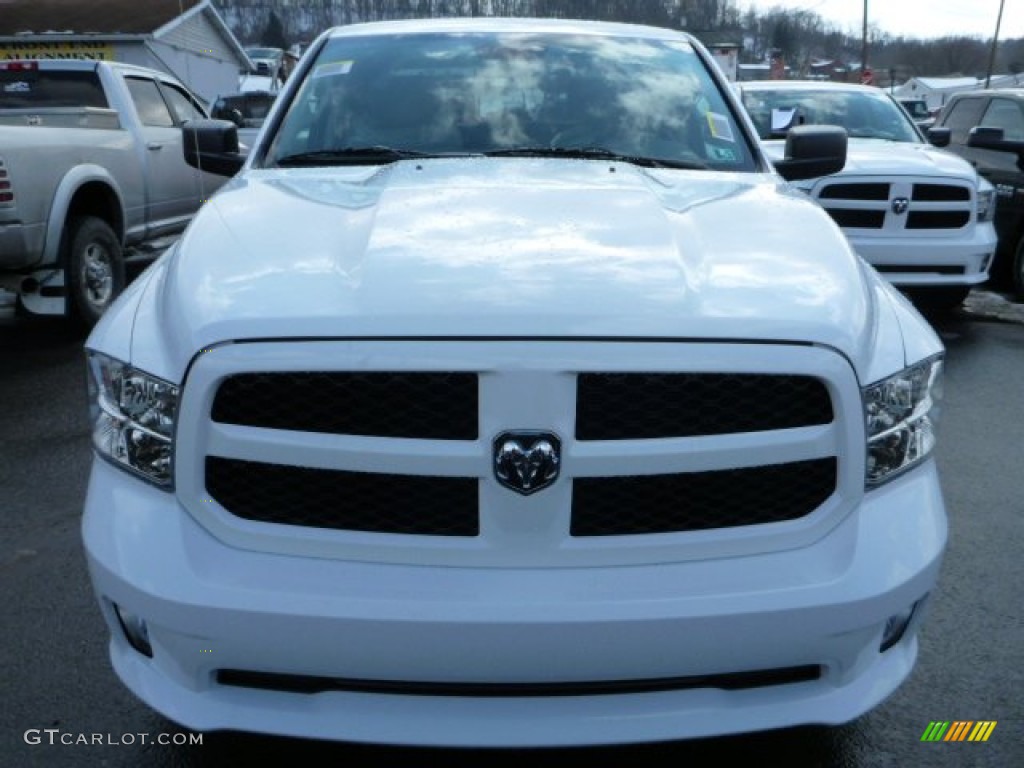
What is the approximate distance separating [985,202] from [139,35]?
25519mm

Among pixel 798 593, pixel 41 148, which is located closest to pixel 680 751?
pixel 798 593

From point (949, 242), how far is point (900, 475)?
5.79 metres

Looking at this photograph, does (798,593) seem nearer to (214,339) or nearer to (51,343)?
(214,339)

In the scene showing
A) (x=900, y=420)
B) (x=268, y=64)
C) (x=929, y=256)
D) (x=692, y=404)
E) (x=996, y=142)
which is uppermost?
(x=692, y=404)

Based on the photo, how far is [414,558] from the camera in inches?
78.0

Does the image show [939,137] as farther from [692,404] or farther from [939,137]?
[692,404]

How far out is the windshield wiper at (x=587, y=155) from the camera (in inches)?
132

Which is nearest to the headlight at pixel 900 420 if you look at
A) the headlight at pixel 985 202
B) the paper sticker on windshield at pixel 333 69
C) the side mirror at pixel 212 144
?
the paper sticker on windshield at pixel 333 69

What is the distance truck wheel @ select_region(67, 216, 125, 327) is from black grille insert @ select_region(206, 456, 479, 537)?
549 cm

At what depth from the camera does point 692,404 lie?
1989 mm

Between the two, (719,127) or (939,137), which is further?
(939,137)

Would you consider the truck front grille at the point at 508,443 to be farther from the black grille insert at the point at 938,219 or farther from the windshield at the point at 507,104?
the black grille insert at the point at 938,219

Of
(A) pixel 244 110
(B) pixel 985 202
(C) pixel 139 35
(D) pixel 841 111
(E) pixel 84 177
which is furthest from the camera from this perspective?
(C) pixel 139 35

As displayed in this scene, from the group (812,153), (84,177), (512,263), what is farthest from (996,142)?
(512,263)
